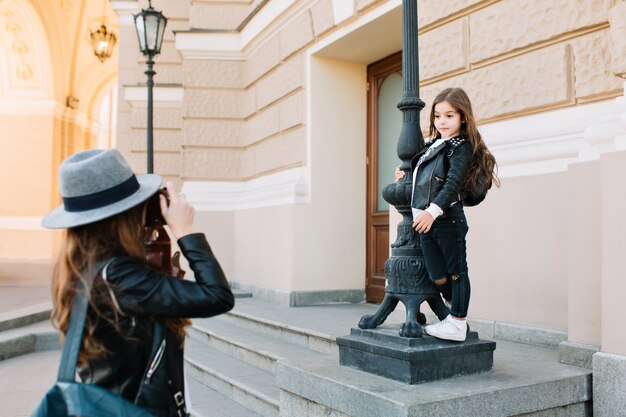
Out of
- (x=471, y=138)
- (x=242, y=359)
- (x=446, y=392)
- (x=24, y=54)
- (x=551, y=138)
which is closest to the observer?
(x=446, y=392)

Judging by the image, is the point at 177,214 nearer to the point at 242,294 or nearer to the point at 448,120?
the point at 448,120

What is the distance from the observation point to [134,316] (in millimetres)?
1726

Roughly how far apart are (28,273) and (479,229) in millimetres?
12694

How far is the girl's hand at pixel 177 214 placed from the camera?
1.87m

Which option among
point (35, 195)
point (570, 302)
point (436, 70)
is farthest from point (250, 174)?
point (35, 195)

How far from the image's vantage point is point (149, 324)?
1.76m

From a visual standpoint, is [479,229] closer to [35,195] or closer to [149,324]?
[149,324]

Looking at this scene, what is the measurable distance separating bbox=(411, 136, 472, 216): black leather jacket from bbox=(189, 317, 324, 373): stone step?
1902 millimetres

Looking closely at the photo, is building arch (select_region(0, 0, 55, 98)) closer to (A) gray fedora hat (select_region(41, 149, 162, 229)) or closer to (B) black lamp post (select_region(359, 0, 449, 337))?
(B) black lamp post (select_region(359, 0, 449, 337))

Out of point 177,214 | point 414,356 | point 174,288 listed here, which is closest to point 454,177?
point 414,356

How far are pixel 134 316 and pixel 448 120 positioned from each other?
2.03m

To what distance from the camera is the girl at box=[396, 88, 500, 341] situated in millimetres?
3129

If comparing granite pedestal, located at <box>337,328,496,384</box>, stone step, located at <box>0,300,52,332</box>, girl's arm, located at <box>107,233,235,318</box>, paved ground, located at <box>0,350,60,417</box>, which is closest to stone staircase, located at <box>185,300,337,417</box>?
granite pedestal, located at <box>337,328,496,384</box>

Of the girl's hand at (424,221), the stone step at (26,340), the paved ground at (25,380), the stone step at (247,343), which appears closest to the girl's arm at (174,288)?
the girl's hand at (424,221)
